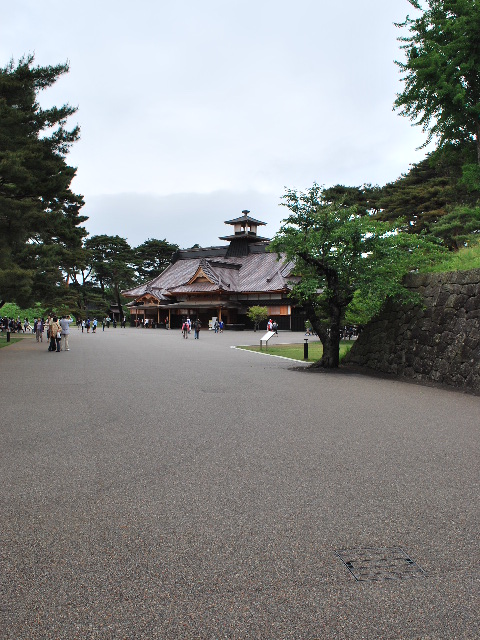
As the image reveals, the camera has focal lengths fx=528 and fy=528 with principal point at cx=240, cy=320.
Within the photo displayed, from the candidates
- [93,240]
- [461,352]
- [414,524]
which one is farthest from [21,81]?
[93,240]

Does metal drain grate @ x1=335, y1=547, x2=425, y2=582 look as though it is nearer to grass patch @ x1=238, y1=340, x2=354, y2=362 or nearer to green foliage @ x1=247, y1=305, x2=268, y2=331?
grass patch @ x1=238, y1=340, x2=354, y2=362

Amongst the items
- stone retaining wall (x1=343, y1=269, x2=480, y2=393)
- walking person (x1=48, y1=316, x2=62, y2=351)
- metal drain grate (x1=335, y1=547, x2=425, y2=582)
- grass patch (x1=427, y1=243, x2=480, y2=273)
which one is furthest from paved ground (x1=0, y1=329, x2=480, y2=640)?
walking person (x1=48, y1=316, x2=62, y2=351)

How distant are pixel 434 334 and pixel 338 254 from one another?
4.09m

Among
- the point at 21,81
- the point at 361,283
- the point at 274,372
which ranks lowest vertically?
the point at 274,372

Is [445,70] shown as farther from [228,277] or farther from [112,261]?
[112,261]

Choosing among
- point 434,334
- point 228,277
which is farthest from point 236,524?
point 228,277

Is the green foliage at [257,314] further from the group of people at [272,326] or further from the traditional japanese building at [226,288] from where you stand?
the traditional japanese building at [226,288]

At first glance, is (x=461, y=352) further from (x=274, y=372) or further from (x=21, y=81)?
(x=21, y=81)

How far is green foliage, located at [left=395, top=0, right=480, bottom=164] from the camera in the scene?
721 inches

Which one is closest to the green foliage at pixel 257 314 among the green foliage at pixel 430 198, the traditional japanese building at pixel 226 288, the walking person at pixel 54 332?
the traditional japanese building at pixel 226 288

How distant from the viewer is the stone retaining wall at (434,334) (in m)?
11.5

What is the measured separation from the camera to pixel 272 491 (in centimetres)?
461

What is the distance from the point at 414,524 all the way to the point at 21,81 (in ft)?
64.2

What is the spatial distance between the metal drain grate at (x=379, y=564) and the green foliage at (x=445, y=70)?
18.5m
